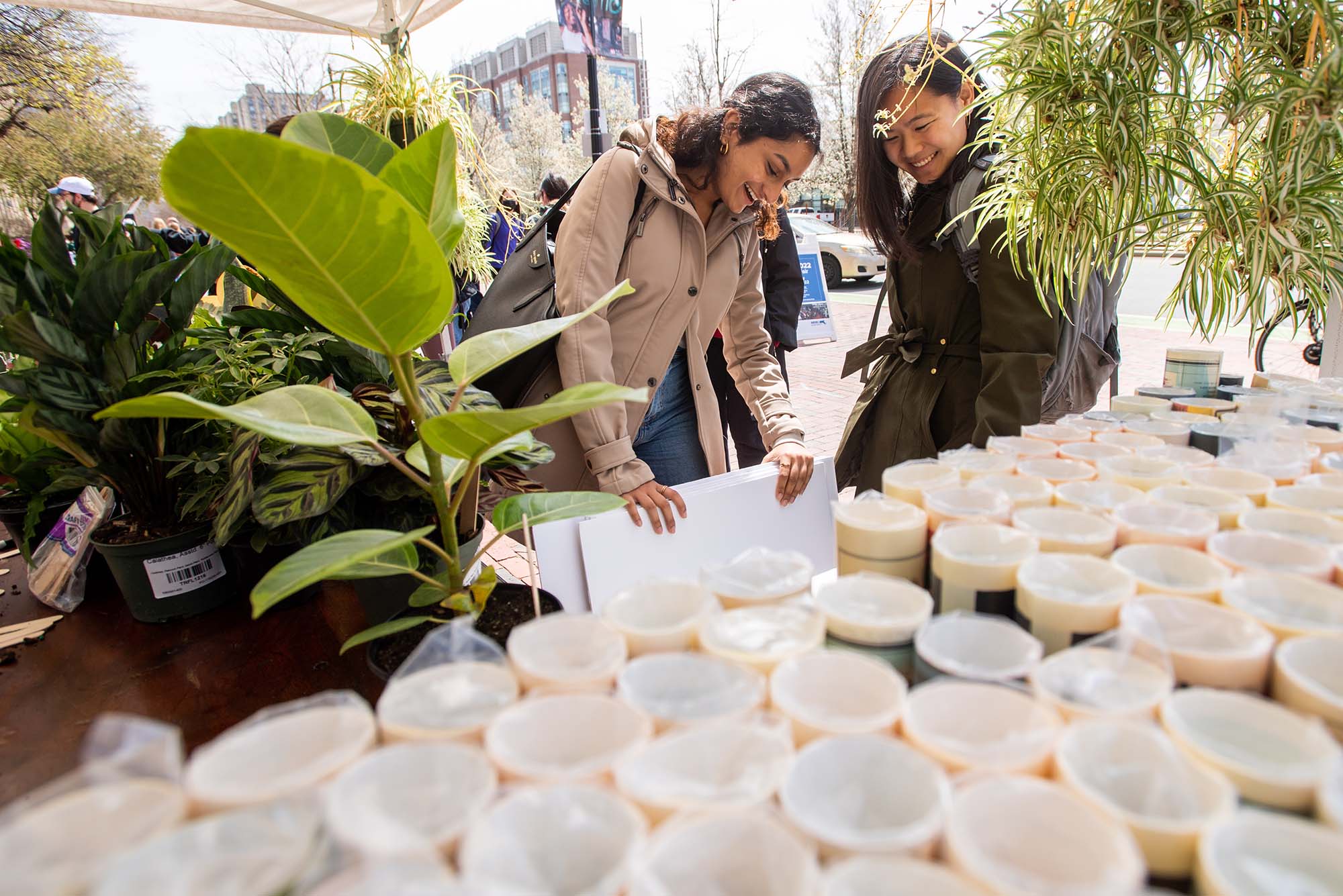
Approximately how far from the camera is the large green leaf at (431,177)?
2.90 ft

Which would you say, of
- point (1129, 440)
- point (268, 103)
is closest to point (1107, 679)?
point (1129, 440)

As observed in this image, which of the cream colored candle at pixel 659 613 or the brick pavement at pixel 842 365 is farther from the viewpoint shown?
the brick pavement at pixel 842 365

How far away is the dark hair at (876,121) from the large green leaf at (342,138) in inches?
45.3

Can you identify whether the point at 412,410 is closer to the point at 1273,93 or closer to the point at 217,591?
the point at 217,591

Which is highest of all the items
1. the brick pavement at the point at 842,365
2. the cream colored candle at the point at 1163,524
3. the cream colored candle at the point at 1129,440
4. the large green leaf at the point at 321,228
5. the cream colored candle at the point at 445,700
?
the large green leaf at the point at 321,228

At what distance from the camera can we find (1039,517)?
0.81 metres

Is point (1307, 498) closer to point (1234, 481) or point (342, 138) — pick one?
point (1234, 481)

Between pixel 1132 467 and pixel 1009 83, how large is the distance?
68 centimetres

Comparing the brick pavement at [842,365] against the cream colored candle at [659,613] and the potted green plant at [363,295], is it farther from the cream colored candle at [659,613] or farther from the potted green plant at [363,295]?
the cream colored candle at [659,613]

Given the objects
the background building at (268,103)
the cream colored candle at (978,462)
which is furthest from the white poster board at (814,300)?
the background building at (268,103)

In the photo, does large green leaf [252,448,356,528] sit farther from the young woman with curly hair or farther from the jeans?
the jeans

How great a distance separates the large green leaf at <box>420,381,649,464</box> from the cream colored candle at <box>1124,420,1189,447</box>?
0.91m

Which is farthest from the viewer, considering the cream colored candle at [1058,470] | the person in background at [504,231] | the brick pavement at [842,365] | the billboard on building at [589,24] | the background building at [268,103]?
the background building at [268,103]

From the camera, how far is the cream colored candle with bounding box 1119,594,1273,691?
562 millimetres
